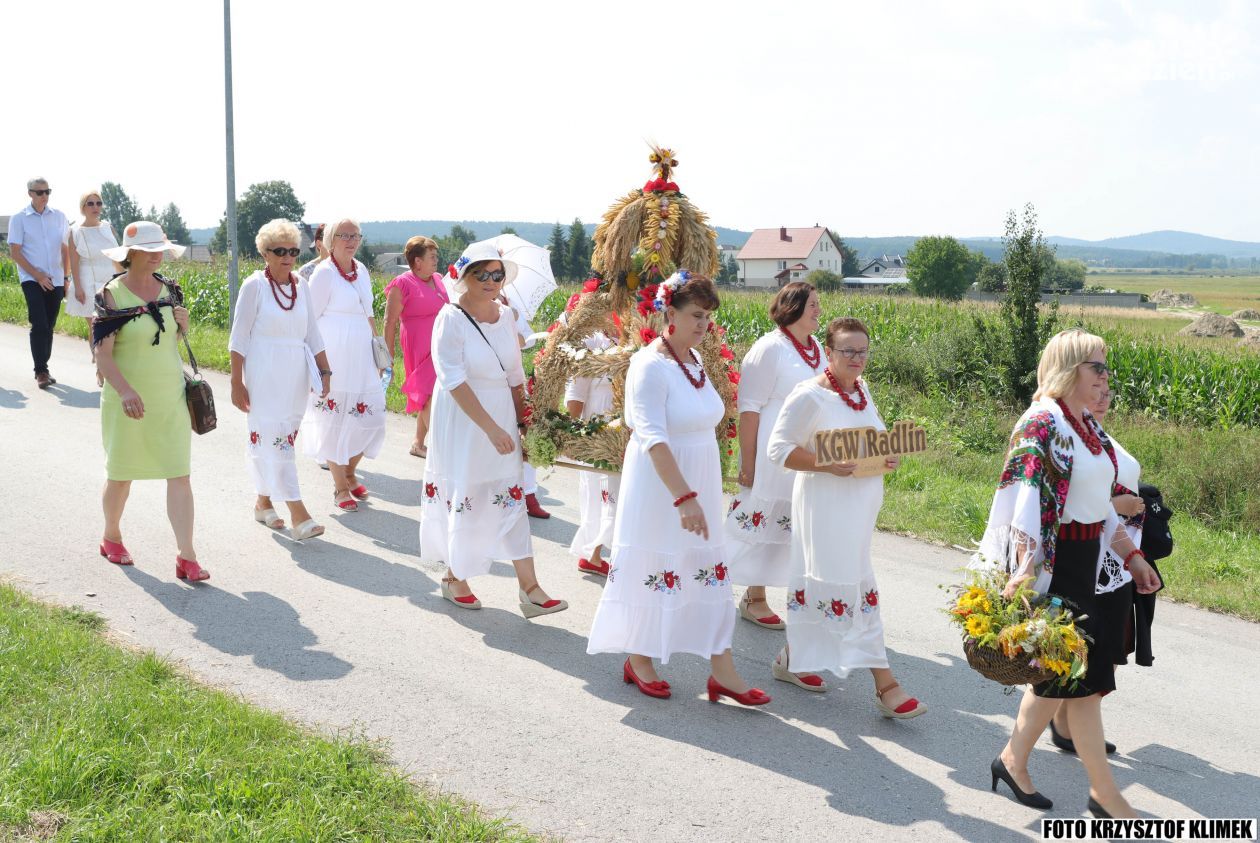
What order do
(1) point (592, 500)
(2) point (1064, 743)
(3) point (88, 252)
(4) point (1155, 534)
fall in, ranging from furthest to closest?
(3) point (88, 252) → (1) point (592, 500) → (2) point (1064, 743) → (4) point (1155, 534)

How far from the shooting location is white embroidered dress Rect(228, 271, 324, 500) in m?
7.95

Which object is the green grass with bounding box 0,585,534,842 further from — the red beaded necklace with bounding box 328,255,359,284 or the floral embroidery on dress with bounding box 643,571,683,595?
the red beaded necklace with bounding box 328,255,359,284

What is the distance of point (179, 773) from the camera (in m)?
4.36

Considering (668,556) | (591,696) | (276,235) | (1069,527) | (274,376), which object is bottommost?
Result: (591,696)

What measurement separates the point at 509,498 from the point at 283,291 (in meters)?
2.59

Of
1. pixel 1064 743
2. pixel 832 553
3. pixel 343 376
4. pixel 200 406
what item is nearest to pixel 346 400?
pixel 343 376

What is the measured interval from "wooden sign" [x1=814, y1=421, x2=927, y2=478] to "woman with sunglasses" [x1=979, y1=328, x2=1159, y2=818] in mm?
865

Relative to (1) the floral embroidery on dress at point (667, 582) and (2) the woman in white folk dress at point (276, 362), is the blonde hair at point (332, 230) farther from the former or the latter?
(1) the floral embroidery on dress at point (667, 582)

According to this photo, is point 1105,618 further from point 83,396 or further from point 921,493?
point 83,396

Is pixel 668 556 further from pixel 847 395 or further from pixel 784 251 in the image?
pixel 784 251

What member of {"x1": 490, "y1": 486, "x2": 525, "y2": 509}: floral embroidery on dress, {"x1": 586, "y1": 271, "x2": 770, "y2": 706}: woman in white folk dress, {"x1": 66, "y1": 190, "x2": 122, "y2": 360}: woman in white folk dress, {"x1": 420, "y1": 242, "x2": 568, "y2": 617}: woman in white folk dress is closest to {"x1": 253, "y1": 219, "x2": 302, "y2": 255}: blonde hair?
{"x1": 420, "y1": 242, "x2": 568, "y2": 617}: woman in white folk dress

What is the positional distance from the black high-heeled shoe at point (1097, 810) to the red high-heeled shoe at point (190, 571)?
528 centimetres

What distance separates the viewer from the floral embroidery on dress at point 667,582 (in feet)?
18.4

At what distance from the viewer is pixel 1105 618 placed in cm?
459
